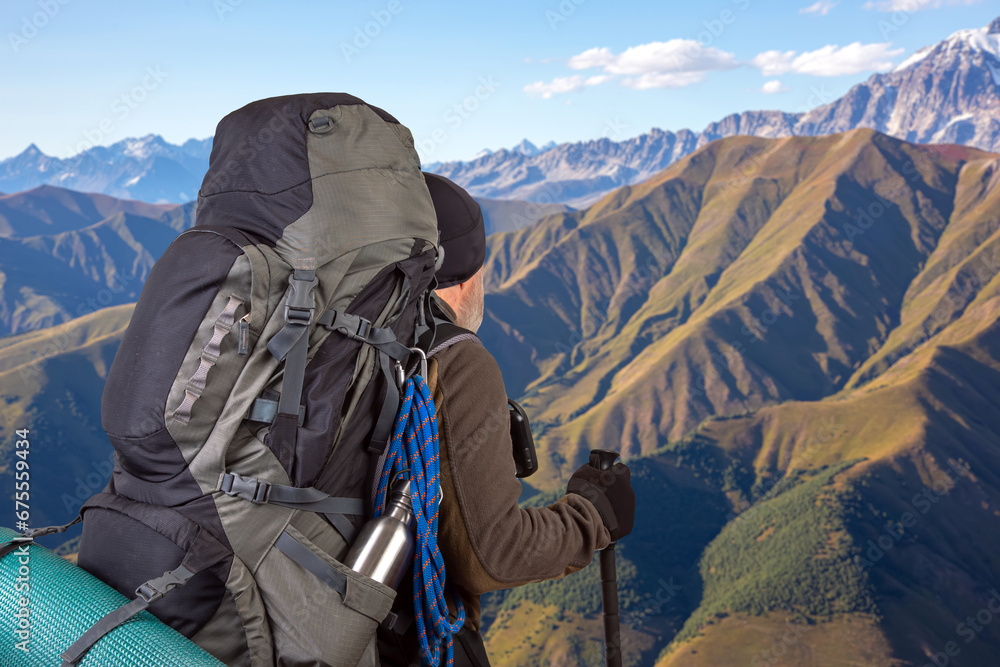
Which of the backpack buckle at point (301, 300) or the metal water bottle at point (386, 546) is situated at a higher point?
the backpack buckle at point (301, 300)

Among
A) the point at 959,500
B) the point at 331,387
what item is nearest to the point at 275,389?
the point at 331,387

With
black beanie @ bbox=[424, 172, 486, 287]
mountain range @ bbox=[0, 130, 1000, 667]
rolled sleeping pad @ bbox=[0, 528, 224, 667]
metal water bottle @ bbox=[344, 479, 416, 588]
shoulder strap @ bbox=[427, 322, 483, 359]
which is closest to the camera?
rolled sleeping pad @ bbox=[0, 528, 224, 667]

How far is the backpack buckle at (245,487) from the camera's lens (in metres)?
2.28

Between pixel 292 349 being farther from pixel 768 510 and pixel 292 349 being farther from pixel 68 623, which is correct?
pixel 768 510

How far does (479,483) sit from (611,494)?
0.91 metres

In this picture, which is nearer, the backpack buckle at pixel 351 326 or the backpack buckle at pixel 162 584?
the backpack buckle at pixel 162 584

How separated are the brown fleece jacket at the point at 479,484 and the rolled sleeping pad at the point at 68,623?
964 millimetres

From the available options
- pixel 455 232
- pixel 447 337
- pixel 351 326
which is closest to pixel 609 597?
pixel 447 337

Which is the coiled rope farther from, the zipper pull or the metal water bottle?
the zipper pull

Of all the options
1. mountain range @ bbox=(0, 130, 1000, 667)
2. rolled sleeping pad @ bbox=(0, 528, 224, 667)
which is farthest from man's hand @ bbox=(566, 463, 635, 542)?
mountain range @ bbox=(0, 130, 1000, 667)

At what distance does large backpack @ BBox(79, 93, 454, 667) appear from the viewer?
2.29 m

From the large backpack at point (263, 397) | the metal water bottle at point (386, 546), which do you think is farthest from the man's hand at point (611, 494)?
the large backpack at point (263, 397)

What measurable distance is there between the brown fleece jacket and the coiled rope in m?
0.07

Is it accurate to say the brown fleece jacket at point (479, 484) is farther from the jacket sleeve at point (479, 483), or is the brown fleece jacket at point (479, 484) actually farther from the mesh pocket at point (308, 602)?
the mesh pocket at point (308, 602)
